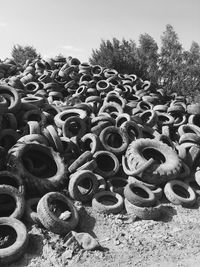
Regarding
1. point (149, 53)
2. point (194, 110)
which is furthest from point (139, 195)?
point (149, 53)

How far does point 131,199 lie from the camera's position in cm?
769

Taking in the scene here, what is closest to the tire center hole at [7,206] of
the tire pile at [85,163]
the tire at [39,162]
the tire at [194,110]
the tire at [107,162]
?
the tire pile at [85,163]

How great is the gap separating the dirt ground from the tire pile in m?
0.24

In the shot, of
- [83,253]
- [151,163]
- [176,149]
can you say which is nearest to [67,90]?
[176,149]

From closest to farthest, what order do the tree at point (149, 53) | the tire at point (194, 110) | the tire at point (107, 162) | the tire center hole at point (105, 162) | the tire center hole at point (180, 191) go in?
1. the tire center hole at point (180, 191)
2. the tire at point (107, 162)
3. the tire center hole at point (105, 162)
4. the tire at point (194, 110)
5. the tree at point (149, 53)

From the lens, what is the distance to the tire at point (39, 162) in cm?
787

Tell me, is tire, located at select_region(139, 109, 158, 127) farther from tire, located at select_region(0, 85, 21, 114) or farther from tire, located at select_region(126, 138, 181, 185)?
tire, located at select_region(0, 85, 21, 114)

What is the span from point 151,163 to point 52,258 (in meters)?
3.85

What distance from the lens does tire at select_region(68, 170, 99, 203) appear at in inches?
309

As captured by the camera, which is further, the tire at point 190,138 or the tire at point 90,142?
the tire at point 190,138

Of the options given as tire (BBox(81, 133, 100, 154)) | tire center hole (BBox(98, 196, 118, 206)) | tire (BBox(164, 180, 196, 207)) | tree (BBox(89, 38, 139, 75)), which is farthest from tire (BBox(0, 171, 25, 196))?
tree (BBox(89, 38, 139, 75))

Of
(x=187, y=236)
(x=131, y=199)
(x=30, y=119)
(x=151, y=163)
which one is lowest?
(x=187, y=236)

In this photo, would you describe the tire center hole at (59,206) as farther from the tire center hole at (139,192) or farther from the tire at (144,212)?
the tire center hole at (139,192)

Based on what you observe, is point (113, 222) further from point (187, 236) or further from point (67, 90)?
point (67, 90)
